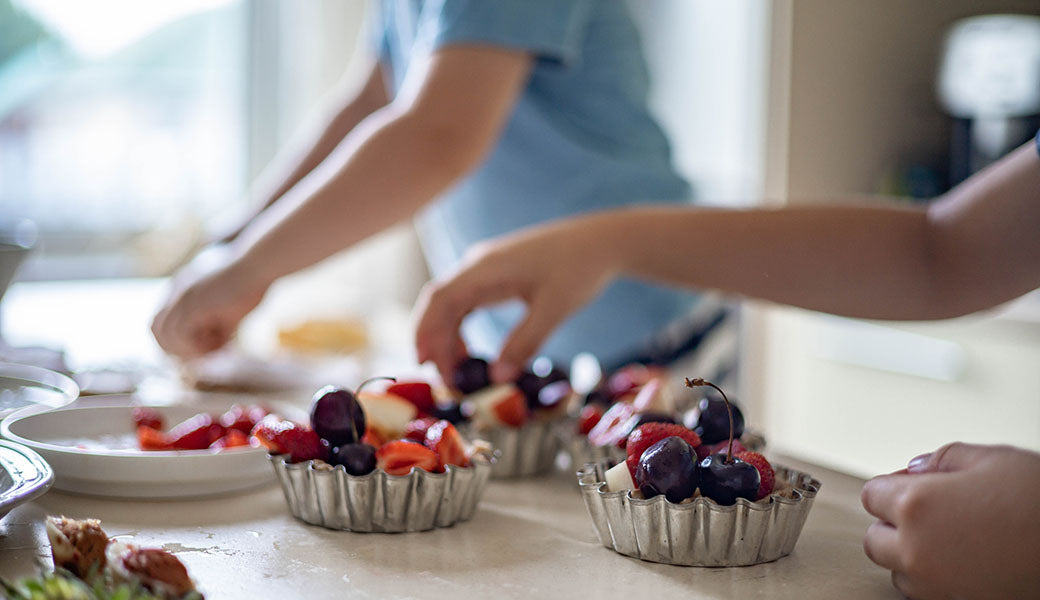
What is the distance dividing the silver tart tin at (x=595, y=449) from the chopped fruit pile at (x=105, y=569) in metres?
0.37

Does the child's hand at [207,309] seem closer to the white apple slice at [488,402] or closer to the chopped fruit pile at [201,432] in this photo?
the chopped fruit pile at [201,432]

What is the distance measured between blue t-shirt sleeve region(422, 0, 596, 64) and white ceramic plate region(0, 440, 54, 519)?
0.65 m

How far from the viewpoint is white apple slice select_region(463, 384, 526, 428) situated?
3.09ft

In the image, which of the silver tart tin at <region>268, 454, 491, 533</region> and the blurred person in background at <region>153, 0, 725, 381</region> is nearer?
the silver tart tin at <region>268, 454, 491, 533</region>

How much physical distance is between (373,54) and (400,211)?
0.63m

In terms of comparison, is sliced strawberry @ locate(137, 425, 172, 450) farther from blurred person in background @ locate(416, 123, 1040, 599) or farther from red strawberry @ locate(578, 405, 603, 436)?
red strawberry @ locate(578, 405, 603, 436)

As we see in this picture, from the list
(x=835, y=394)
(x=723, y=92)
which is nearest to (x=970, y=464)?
(x=835, y=394)

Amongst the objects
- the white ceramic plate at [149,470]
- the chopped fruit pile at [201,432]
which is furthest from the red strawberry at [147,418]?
the white ceramic plate at [149,470]

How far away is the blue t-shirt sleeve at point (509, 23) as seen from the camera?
116cm

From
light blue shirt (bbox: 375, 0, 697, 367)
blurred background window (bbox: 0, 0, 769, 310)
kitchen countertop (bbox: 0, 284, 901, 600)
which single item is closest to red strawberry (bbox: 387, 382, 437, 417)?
kitchen countertop (bbox: 0, 284, 901, 600)

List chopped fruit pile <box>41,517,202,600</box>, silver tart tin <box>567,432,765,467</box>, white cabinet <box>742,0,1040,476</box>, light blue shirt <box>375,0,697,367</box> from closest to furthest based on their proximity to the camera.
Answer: chopped fruit pile <box>41,517,202,600</box> < silver tart tin <box>567,432,765,467</box> < light blue shirt <box>375,0,697,367</box> < white cabinet <box>742,0,1040,476</box>

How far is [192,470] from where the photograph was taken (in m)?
0.80

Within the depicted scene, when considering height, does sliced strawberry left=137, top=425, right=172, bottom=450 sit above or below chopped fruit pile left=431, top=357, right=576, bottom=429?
below

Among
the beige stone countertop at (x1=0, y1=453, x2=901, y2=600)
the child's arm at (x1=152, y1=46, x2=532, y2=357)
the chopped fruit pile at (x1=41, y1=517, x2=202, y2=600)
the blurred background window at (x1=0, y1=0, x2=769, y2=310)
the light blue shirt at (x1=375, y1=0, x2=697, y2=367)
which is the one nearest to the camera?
the chopped fruit pile at (x1=41, y1=517, x2=202, y2=600)
